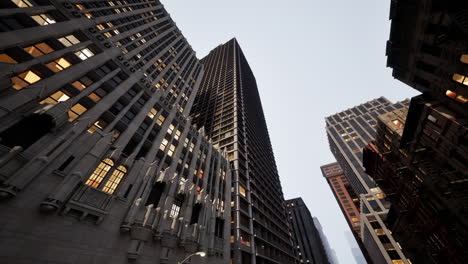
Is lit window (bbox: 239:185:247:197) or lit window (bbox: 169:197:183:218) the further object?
lit window (bbox: 239:185:247:197)

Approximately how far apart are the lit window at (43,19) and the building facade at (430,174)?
4147cm

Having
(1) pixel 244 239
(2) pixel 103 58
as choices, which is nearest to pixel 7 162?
(2) pixel 103 58

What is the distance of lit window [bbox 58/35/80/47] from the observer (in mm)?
17592

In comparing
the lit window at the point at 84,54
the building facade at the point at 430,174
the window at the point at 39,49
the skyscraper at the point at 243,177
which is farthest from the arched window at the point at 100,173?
the building facade at the point at 430,174

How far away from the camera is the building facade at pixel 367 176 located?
53078mm

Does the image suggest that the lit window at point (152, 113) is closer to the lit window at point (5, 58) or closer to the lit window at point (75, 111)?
the lit window at point (75, 111)

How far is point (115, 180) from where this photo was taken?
1681cm

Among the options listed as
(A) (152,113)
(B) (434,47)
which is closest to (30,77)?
(A) (152,113)

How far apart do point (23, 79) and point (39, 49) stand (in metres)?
3.75

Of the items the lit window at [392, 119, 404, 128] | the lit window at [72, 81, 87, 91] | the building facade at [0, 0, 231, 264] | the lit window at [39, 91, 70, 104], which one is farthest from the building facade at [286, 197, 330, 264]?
the lit window at [39, 91, 70, 104]

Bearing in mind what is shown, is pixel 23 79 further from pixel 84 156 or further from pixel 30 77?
pixel 84 156

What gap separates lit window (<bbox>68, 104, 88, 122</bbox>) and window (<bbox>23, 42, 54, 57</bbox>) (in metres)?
5.01

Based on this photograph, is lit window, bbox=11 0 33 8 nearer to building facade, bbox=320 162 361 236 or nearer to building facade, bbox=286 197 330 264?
building facade, bbox=286 197 330 264

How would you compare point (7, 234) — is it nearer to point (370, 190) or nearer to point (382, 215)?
point (382, 215)
